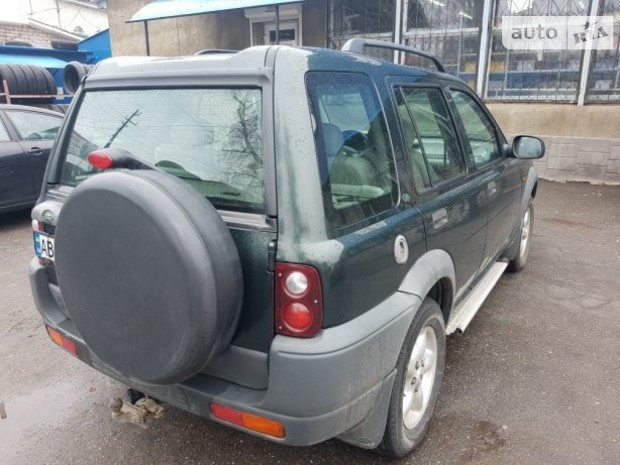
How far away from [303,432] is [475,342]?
2004 millimetres

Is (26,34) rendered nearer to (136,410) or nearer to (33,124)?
(33,124)

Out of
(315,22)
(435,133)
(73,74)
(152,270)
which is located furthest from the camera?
(73,74)

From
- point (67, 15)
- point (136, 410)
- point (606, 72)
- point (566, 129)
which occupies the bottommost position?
point (136, 410)

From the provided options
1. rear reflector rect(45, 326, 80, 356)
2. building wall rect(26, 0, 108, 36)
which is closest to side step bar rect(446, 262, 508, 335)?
rear reflector rect(45, 326, 80, 356)

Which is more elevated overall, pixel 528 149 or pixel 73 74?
pixel 73 74

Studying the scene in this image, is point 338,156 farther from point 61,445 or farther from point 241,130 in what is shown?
point 61,445

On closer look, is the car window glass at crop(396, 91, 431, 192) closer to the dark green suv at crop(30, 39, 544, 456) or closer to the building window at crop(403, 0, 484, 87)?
the dark green suv at crop(30, 39, 544, 456)

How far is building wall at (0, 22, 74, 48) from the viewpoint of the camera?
21562 mm

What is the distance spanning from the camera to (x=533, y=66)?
841 cm

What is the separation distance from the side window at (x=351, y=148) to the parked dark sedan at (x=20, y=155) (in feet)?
17.7

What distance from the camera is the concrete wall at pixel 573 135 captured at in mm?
7828

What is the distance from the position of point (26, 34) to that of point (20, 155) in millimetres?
20308

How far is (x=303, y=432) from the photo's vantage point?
1.75m

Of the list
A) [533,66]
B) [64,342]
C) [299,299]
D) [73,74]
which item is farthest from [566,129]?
[73,74]
